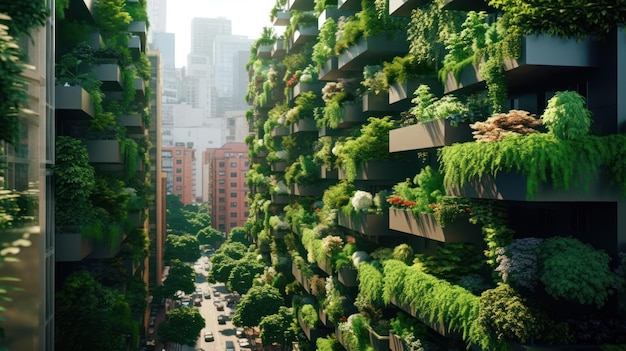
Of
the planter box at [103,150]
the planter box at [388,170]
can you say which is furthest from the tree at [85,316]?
the planter box at [388,170]

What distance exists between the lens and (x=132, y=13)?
140ft

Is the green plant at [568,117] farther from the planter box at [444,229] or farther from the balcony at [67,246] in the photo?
the balcony at [67,246]

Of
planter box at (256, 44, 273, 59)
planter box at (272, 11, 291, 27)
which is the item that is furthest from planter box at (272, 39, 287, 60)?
planter box at (256, 44, 273, 59)

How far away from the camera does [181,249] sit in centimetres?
9188

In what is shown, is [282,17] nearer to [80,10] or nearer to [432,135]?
[80,10]

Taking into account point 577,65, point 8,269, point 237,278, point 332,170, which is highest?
point 577,65

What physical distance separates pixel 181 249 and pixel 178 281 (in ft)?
70.3

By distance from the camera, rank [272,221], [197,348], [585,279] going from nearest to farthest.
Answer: [585,279], [272,221], [197,348]

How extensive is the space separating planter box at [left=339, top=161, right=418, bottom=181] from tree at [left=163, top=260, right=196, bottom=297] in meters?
46.9

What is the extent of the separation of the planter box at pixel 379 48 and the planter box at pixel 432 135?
587cm

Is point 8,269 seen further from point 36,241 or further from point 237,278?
point 237,278

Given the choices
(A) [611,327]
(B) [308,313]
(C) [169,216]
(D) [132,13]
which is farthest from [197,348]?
(C) [169,216]

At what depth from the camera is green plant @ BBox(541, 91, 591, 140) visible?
15.0m

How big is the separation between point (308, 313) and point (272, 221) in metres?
14.3
